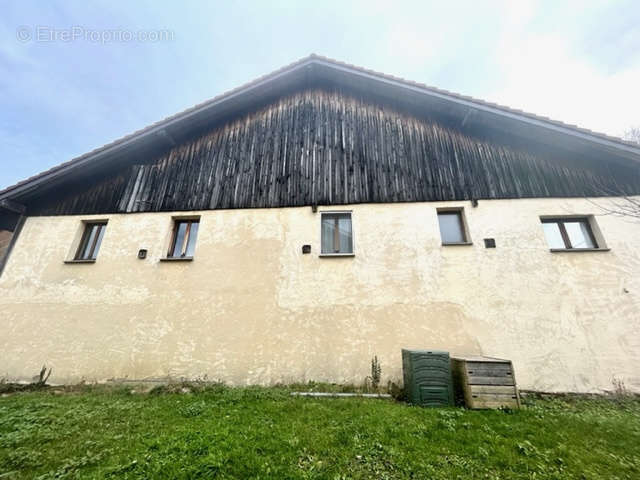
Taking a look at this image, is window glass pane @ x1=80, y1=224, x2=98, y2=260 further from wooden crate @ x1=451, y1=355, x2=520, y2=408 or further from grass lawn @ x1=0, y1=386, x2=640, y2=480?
wooden crate @ x1=451, y1=355, x2=520, y2=408

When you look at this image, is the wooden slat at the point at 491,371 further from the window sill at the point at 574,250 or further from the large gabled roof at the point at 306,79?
the large gabled roof at the point at 306,79

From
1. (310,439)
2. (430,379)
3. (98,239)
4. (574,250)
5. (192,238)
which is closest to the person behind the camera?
(310,439)

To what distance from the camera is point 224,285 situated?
6645 mm

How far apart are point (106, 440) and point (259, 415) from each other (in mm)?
2057

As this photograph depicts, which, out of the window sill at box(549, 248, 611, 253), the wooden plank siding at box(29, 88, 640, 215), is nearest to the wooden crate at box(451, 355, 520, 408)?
the window sill at box(549, 248, 611, 253)

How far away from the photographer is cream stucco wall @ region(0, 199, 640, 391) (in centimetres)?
565

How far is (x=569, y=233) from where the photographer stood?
651cm

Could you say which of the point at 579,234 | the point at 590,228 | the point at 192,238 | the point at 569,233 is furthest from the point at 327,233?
the point at 590,228

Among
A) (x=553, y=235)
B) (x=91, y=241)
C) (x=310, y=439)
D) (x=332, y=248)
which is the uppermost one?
(x=91, y=241)

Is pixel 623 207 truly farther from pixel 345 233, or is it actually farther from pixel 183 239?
pixel 183 239

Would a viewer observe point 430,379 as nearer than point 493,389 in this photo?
No

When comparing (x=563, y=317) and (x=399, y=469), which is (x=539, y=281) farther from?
(x=399, y=469)

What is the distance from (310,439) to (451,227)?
6002mm

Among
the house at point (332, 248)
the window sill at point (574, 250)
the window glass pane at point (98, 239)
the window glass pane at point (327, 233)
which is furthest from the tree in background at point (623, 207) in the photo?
the window glass pane at point (98, 239)
